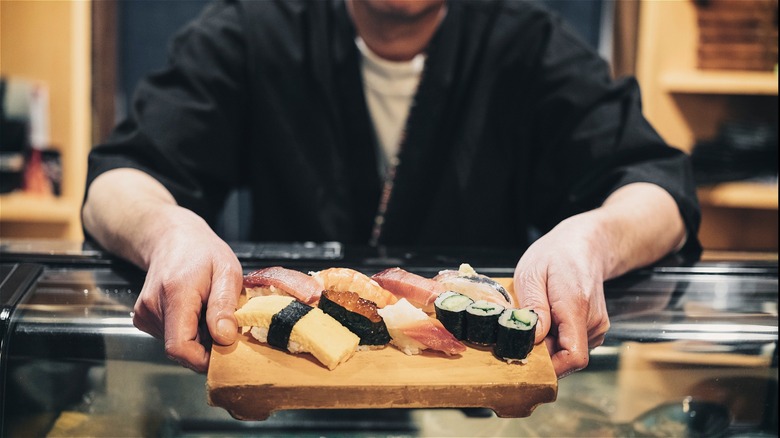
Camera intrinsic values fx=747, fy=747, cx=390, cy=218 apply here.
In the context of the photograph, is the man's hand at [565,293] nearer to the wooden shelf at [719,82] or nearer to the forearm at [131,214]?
the forearm at [131,214]

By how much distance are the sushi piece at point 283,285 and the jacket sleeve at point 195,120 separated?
67cm

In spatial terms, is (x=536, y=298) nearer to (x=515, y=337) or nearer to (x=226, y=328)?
(x=515, y=337)

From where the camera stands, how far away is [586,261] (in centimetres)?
100

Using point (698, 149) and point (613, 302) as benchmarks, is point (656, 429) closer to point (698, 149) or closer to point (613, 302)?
point (613, 302)

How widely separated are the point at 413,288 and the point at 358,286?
2.7 inches

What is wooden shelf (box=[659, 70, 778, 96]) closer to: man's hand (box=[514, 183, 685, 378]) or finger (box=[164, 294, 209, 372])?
man's hand (box=[514, 183, 685, 378])

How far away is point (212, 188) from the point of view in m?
1.84

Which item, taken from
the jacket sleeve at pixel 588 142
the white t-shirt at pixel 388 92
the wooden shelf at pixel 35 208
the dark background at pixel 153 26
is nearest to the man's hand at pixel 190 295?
the jacket sleeve at pixel 588 142

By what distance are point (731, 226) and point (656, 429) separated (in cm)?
206

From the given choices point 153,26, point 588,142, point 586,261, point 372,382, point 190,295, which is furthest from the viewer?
point 153,26

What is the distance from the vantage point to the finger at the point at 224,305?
0.80 metres

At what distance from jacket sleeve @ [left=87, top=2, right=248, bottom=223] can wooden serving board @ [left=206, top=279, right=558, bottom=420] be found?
0.84 metres

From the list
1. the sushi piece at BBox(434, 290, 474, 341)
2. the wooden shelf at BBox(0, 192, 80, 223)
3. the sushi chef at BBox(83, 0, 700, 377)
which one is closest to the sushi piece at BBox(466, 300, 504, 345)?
the sushi piece at BBox(434, 290, 474, 341)

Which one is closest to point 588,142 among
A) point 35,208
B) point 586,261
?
point 586,261
